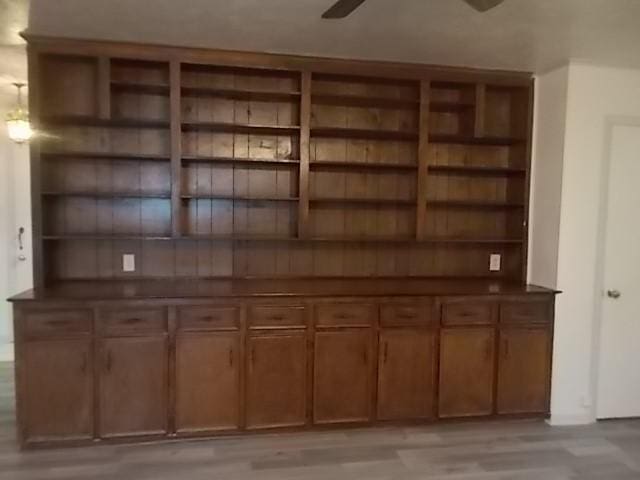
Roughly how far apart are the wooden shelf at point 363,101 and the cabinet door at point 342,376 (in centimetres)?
168

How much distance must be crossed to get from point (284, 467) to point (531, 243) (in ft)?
8.03

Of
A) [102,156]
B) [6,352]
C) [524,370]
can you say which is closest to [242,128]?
[102,156]

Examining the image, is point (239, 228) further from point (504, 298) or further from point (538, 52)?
point (538, 52)

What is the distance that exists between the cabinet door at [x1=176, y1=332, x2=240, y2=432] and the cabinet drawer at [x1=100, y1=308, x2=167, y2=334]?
176 millimetres

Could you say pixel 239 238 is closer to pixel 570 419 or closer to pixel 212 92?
pixel 212 92

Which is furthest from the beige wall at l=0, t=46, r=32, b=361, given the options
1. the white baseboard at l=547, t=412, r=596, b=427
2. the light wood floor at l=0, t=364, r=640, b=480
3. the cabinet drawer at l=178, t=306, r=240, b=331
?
the white baseboard at l=547, t=412, r=596, b=427

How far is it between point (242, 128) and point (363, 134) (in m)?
0.90

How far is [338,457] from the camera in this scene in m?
3.15

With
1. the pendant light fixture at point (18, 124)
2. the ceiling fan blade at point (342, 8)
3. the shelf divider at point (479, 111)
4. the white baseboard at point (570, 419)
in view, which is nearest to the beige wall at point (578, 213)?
the white baseboard at point (570, 419)

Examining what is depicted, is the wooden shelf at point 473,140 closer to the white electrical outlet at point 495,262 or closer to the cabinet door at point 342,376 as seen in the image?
the white electrical outlet at point 495,262

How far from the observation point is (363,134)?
393 centimetres

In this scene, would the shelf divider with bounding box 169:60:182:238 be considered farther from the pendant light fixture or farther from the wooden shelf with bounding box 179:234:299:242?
the pendant light fixture

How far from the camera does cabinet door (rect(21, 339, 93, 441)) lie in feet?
10.3

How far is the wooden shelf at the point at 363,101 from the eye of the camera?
383cm
